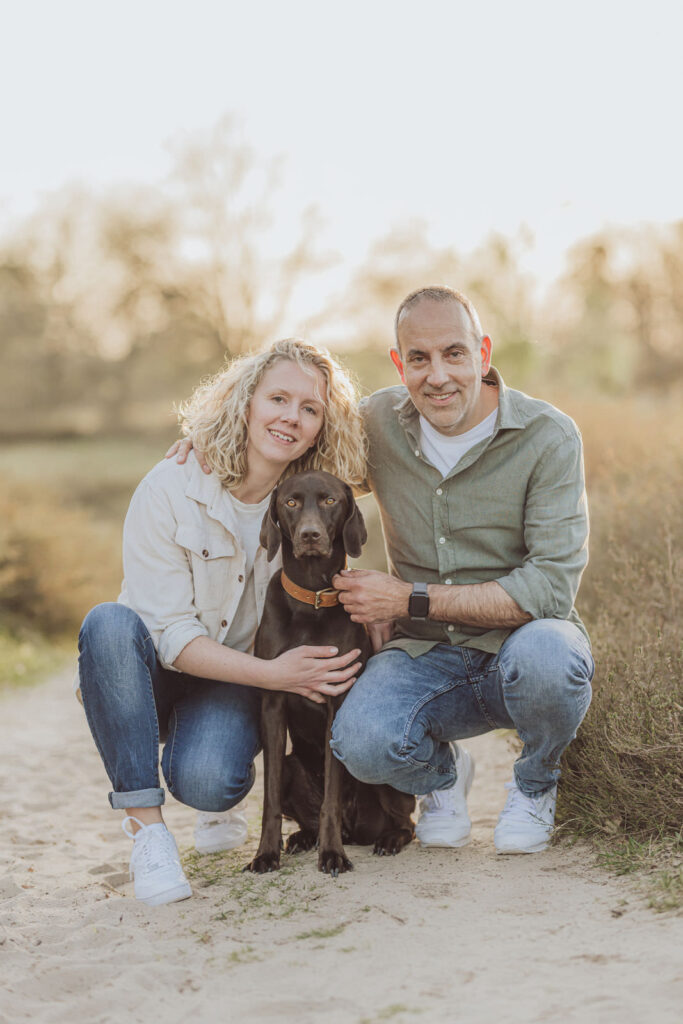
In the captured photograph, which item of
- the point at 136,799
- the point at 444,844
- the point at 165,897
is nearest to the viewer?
the point at 165,897

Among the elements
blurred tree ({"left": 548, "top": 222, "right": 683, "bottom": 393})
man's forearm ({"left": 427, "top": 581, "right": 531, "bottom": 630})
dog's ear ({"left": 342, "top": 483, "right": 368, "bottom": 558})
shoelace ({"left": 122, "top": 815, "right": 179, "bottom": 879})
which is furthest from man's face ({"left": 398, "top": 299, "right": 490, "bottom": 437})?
blurred tree ({"left": 548, "top": 222, "right": 683, "bottom": 393})

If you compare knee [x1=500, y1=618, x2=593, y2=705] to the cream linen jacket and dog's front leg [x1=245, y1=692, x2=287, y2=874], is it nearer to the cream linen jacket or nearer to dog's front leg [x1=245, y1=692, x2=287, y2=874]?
dog's front leg [x1=245, y1=692, x2=287, y2=874]

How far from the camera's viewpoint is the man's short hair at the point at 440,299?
3371 mm

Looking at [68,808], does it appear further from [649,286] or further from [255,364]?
[649,286]

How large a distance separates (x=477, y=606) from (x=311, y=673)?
59cm

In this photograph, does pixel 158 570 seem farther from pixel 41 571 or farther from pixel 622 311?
pixel 622 311

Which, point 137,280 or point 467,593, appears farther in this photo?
point 137,280

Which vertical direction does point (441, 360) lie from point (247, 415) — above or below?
above

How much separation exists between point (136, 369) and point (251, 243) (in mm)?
4013

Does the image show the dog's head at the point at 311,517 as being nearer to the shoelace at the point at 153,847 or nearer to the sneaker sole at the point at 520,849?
the shoelace at the point at 153,847

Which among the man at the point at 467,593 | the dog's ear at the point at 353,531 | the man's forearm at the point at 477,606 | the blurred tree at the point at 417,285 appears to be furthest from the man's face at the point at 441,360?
the blurred tree at the point at 417,285

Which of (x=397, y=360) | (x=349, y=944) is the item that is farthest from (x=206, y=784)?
(x=397, y=360)

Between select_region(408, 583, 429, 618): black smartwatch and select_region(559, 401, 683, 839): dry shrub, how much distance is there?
0.71 metres

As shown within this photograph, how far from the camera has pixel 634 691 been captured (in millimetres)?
3318
